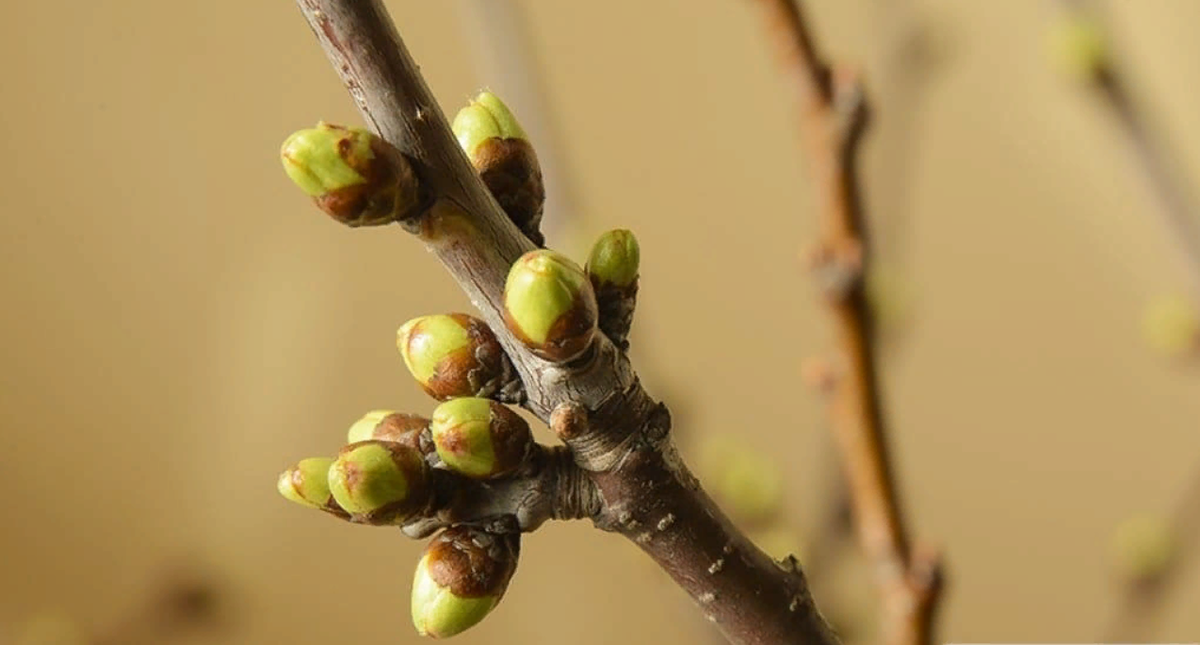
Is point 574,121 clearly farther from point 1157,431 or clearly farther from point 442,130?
point 442,130

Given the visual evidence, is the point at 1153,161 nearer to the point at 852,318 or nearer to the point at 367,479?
the point at 852,318

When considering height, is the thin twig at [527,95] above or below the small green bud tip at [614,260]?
below

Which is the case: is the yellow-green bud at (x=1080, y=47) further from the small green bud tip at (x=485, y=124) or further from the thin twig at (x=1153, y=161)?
the small green bud tip at (x=485, y=124)

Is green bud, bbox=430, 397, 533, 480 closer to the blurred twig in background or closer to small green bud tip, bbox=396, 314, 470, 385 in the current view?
small green bud tip, bbox=396, 314, 470, 385

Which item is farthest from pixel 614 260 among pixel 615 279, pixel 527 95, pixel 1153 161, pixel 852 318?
pixel 1153 161

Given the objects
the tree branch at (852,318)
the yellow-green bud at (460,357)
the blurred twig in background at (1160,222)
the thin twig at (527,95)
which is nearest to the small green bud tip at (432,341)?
the yellow-green bud at (460,357)

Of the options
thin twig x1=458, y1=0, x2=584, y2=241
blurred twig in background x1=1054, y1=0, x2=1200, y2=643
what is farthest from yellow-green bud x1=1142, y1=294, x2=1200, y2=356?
thin twig x1=458, y1=0, x2=584, y2=241
